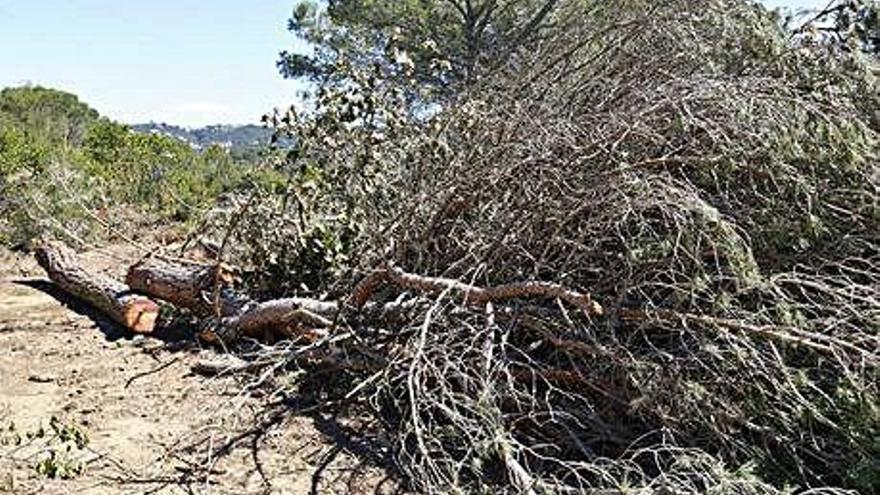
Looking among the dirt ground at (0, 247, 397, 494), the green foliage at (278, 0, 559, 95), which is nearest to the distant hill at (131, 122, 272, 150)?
the green foliage at (278, 0, 559, 95)

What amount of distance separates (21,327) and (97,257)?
1571 millimetres

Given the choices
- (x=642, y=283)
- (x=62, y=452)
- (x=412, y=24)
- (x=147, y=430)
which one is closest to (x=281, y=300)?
(x=147, y=430)

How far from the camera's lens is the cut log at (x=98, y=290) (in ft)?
16.4

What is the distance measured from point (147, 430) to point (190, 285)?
4.49 ft

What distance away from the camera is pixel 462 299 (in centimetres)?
362

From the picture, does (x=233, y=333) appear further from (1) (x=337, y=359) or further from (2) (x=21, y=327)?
(2) (x=21, y=327)

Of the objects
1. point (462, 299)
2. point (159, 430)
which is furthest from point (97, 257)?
point (462, 299)

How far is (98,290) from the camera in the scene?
5.33 meters

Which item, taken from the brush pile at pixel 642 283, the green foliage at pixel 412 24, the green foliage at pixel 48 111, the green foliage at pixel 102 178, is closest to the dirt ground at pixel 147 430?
the brush pile at pixel 642 283

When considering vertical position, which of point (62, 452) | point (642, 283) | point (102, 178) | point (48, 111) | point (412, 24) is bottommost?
point (62, 452)

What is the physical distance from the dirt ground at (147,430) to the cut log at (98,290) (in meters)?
0.12

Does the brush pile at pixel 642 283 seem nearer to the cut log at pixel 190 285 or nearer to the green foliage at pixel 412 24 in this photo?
the cut log at pixel 190 285

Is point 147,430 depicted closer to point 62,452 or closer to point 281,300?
point 62,452

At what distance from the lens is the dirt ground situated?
3.25 meters
